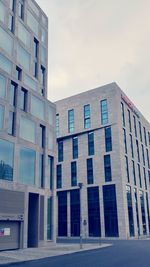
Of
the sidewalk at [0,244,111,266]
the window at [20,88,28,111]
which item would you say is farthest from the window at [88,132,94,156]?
the sidewalk at [0,244,111,266]

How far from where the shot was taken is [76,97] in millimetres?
66000

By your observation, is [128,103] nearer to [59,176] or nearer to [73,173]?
[73,173]

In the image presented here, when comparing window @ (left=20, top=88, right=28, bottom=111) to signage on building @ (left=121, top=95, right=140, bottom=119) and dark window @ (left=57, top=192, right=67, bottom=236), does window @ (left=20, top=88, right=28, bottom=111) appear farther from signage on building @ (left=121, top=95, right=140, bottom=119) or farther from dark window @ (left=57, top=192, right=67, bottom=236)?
signage on building @ (left=121, top=95, right=140, bottom=119)

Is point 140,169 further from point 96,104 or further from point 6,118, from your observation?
point 6,118

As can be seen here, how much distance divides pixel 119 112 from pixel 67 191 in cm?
2085

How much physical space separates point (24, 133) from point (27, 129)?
878 millimetres

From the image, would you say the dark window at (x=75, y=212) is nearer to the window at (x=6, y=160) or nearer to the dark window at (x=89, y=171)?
the dark window at (x=89, y=171)

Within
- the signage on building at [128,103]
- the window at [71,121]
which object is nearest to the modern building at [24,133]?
the window at [71,121]

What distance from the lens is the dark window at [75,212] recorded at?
56531mm

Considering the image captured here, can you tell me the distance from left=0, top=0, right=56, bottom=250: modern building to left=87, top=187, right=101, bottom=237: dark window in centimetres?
2001

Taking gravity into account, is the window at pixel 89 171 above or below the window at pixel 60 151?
below

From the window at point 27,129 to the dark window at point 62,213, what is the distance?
28506 mm

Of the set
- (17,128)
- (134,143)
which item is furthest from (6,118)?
(134,143)

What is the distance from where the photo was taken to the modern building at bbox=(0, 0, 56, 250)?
30.6 metres
